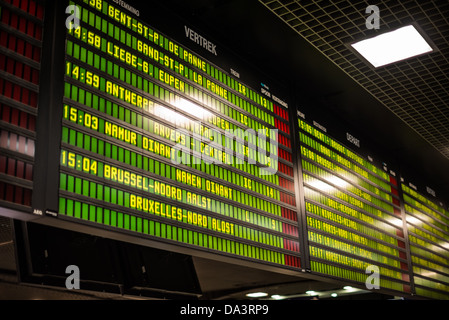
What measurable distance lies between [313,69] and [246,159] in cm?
289

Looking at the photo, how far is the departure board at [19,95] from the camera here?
546 centimetres

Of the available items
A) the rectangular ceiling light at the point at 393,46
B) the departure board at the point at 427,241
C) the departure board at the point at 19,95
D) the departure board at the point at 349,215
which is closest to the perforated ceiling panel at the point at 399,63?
the rectangular ceiling light at the point at 393,46

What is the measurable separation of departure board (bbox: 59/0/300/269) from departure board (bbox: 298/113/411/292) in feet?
2.72

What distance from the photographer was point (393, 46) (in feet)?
31.7

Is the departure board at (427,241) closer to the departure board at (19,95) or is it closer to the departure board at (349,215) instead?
A: the departure board at (349,215)

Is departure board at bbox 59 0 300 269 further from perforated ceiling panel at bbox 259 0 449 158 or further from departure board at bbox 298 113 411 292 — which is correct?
perforated ceiling panel at bbox 259 0 449 158

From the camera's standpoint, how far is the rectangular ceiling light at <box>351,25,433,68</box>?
9.32 meters

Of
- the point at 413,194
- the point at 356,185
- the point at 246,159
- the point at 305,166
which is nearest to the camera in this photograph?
the point at 246,159

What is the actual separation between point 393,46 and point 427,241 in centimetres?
658

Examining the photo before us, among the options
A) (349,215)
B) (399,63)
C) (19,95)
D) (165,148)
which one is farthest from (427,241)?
(19,95)

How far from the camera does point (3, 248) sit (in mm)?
7605

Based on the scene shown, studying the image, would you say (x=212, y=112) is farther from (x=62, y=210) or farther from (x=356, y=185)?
(x=356, y=185)
